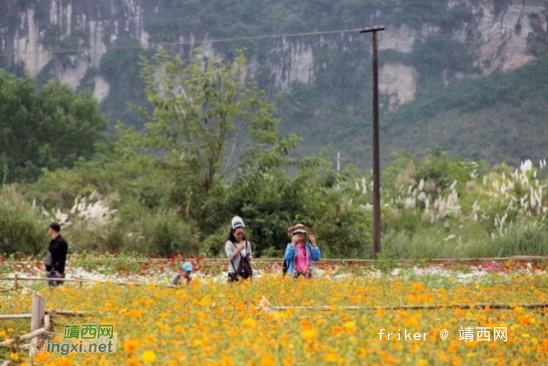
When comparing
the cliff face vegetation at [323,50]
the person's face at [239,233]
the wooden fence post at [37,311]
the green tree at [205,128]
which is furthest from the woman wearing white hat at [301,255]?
the cliff face vegetation at [323,50]

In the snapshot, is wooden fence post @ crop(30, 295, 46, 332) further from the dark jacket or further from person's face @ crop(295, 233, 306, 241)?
the dark jacket

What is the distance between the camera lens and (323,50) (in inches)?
4592

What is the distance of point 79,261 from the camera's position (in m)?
21.0

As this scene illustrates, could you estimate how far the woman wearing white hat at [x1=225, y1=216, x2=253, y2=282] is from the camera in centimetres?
1280

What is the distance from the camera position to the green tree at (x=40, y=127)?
6059cm

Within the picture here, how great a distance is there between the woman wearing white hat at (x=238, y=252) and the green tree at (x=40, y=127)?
4719 centimetres

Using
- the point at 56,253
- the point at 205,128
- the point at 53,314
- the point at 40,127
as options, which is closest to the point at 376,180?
the point at 205,128

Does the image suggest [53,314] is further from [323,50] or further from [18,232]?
[323,50]

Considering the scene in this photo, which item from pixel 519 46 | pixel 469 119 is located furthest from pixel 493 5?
pixel 469 119

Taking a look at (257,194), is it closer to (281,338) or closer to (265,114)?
(265,114)

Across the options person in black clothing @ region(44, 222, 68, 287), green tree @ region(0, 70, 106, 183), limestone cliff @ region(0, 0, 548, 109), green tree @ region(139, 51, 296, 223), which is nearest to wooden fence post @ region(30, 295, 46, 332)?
person in black clothing @ region(44, 222, 68, 287)

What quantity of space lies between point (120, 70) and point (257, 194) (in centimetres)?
9264

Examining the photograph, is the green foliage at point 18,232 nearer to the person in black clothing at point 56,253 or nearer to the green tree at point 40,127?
the person in black clothing at point 56,253

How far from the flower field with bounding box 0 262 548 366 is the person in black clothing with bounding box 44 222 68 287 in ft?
3.75
